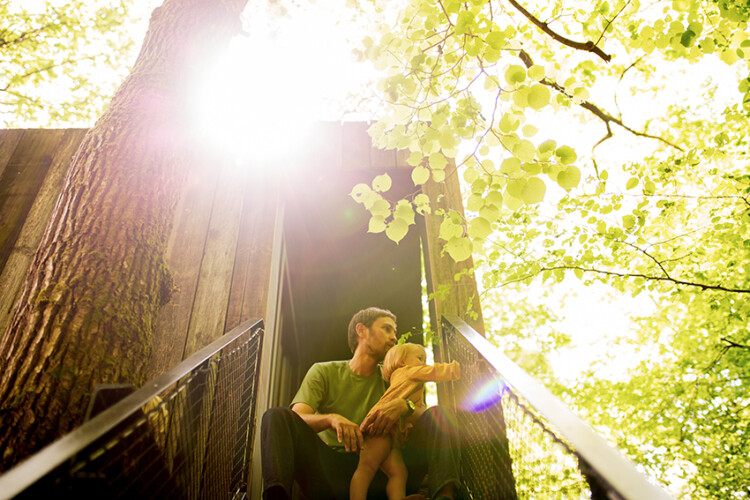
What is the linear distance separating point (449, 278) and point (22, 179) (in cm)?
347

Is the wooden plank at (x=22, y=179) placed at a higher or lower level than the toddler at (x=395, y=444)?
higher

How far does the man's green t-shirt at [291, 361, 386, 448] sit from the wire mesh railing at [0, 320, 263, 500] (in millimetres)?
352

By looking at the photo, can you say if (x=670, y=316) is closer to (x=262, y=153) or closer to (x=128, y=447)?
(x=262, y=153)

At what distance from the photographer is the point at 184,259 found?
270 cm

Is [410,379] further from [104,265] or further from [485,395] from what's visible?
[104,265]

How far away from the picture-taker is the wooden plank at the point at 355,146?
337 centimetres

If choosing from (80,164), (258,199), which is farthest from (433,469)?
(258,199)

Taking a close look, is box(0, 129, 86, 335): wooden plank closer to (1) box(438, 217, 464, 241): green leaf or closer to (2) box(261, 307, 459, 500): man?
(2) box(261, 307, 459, 500): man

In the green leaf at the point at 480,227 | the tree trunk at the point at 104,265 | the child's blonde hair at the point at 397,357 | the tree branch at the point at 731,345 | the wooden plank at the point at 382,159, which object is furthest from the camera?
the tree branch at the point at 731,345

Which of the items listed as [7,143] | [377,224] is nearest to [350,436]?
[377,224]

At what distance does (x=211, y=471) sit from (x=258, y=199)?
2006mm

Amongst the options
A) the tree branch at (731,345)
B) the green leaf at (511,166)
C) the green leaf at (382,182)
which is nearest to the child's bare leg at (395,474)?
the green leaf at (382,182)

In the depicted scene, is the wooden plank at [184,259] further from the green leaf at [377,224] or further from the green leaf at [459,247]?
the green leaf at [459,247]

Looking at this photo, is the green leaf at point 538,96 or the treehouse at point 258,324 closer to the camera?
the treehouse at point 258,324
